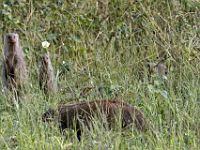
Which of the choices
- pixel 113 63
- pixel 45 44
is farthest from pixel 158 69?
pixel 45 44

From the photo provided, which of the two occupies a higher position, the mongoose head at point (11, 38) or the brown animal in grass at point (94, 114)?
the mongoose head at point (11, 38)

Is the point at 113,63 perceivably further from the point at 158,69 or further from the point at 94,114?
the point at 94,114

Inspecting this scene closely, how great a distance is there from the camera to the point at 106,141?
4.38 meters

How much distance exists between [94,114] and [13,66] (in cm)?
152

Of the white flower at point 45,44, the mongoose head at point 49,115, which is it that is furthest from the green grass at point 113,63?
the white flower at point 45,44

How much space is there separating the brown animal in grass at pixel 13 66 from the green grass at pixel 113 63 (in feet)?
0.42

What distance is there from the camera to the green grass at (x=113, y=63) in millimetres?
4598

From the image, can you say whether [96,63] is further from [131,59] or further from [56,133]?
[56,133]

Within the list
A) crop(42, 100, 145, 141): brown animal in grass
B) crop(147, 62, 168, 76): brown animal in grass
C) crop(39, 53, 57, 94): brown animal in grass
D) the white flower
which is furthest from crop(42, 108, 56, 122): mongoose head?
the white flower

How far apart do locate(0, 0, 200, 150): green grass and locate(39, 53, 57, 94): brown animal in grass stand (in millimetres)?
80

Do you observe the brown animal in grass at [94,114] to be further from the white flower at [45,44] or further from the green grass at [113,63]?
the white flower at [45,44]

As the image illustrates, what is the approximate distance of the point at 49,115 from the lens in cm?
500

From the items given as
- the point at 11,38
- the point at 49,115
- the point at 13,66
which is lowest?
the point at 49,115

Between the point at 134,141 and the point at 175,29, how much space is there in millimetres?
2642
